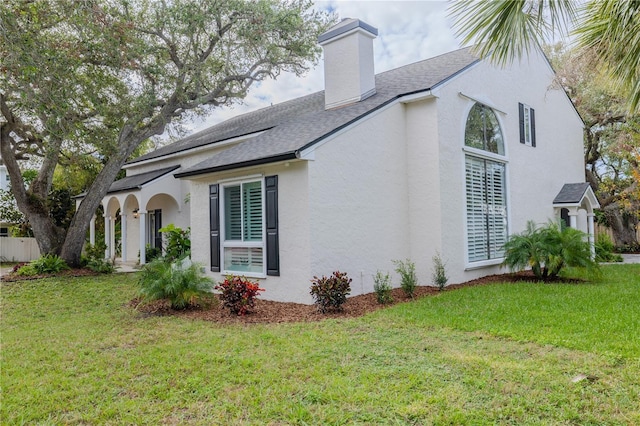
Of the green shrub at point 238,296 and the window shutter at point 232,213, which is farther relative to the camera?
the window shutter at point 232,213

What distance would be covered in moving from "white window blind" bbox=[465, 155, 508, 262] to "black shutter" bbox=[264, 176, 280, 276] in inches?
209

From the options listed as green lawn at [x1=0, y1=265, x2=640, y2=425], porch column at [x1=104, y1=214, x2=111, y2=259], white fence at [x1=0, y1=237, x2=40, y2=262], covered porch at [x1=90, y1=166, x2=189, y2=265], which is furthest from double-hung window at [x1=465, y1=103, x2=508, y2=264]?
white fence at [x1=0, y1=237, x2=40, y2=262]

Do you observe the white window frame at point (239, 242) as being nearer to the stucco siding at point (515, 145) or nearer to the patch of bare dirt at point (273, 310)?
the patch of bare dirt at point (273, 310)

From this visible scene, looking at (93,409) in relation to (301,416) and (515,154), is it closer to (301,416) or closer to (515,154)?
(301,416)

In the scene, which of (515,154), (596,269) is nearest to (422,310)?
(596,269)

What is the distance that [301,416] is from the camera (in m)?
3.58

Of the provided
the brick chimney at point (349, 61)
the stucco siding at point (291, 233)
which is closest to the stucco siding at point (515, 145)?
the brick chimney at point (349, 61)

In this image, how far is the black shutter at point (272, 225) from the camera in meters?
9.02

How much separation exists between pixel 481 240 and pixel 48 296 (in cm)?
1125

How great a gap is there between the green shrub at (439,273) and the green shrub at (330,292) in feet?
9.85

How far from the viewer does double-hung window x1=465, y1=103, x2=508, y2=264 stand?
11414 mm

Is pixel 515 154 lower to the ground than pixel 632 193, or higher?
higher

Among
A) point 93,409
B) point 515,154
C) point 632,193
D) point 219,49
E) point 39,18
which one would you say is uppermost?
point 219,49

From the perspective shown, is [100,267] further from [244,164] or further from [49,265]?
[244,164]
